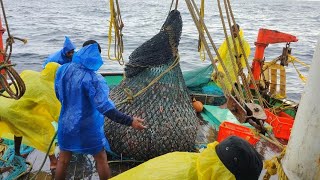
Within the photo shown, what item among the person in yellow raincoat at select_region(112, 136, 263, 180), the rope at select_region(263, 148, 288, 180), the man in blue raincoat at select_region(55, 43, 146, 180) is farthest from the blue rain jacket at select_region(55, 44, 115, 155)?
the rope at select_region(263, 148, 288, 180)

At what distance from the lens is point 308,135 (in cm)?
145

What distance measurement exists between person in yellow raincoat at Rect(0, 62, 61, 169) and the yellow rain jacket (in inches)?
79.1

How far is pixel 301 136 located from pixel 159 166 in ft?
3.04

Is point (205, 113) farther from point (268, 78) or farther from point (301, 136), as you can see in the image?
point (301, 136)

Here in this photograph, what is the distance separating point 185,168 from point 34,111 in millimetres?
2501

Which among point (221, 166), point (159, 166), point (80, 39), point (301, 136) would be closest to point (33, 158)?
point (159, 166)

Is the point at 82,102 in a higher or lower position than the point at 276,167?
lower

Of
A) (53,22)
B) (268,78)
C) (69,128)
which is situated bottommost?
(53,22)

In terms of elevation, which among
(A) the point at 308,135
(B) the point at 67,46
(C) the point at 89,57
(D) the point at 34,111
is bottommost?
(D) the point at 34,111

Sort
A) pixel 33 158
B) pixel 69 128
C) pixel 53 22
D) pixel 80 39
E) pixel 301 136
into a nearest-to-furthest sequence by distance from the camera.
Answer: pixel 301 136 → pixel 69 128 → pixel 33 158 → pixel 80 39 → pixel 53 22

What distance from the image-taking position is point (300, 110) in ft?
4.93

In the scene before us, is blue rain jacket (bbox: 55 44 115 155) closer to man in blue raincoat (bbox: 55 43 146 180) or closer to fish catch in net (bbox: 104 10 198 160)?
man in blue raincoat (bbox: 55 43 146 180)

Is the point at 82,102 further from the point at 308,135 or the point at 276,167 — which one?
the point at 308,135

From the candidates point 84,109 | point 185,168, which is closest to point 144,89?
point 84,109
